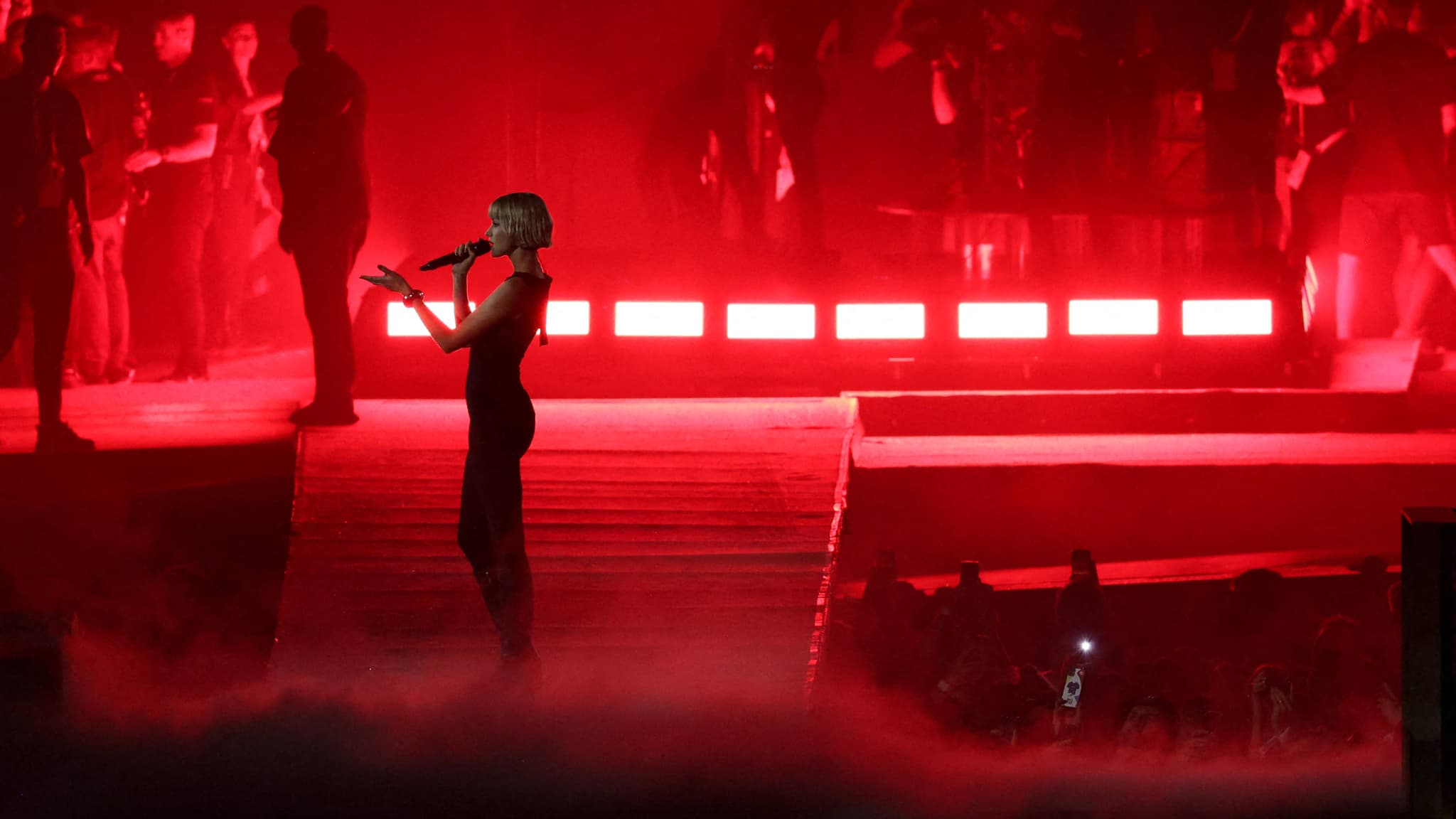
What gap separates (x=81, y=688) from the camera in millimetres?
4051

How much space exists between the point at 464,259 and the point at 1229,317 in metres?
5.58

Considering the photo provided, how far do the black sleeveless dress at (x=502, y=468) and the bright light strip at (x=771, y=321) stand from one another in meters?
4.12

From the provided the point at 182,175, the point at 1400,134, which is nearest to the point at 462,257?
the point at 182,175

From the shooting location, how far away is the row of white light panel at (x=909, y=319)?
25.7 ft

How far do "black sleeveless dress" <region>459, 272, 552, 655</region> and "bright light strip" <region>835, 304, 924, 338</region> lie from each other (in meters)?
4.27

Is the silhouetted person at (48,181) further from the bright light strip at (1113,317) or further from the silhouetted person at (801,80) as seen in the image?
the bright light strip at (1113,317)

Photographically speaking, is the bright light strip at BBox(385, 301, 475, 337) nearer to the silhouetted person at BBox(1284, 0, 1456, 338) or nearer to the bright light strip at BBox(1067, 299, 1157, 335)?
the bright light strip at BBox(1067, 299, 1157, 335)

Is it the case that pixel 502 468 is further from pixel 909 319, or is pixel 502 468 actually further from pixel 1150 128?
pixel 1150 128

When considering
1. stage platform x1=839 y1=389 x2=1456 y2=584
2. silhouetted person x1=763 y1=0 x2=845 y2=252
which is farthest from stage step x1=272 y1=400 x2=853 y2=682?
silhouetted person x1=763 y1=0 x2=845 y2=252

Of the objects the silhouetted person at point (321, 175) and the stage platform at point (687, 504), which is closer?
the stage platform at point (687, 504)

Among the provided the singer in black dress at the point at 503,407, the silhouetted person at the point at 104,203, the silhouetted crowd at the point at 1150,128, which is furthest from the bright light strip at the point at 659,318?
the singer in black dress at the point at 503,407

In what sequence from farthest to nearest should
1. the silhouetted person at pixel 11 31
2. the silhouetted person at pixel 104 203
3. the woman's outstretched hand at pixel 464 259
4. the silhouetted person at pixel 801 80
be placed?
the silhouetted person at pixel 801 80
the silhouetted person at pixel 104 203
the silhouetted person at pixel 11 31
the woman's outstretched hand at pixel 464 259

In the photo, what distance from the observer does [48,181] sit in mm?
6148

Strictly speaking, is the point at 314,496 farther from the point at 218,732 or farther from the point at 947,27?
the point at 947,27
